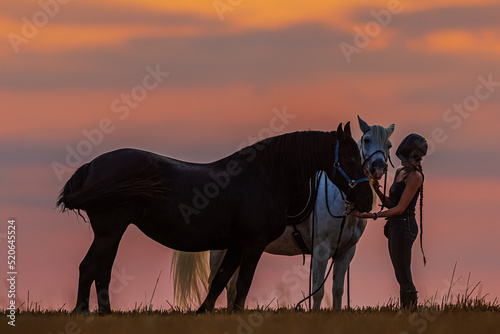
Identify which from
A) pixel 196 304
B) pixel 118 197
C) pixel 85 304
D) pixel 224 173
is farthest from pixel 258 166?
pixel 196 304

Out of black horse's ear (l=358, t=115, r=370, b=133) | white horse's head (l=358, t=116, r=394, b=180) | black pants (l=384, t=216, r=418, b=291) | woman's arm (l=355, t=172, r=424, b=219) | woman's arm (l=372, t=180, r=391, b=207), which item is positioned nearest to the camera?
woman's arm (l=355, t=172, r=424, b=219)

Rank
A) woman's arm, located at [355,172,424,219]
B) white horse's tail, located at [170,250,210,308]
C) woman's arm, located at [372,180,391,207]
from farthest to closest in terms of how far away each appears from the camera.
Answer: white horse's tail, located at [170,250,210,308] → woman's arm, located at [372,180,391,207] → woman's arm, located at [355,172,424,219]

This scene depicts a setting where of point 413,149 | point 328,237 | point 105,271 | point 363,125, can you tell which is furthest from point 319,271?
point 105,271

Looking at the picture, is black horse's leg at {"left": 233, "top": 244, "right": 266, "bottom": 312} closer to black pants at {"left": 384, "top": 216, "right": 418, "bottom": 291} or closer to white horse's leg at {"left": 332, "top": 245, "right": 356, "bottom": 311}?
black pants at {"left": 384, "top": 216, "right": 418, "bottom": 291}

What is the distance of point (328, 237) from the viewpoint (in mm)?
13602

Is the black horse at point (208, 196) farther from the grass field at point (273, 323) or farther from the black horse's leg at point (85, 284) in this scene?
the grass field at point (273, 323)

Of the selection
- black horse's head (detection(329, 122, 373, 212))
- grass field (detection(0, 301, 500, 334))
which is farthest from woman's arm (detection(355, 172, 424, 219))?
grass field (detection(0, 301, 500, 334))

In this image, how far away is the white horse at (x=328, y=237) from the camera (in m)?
13.1

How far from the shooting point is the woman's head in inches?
402

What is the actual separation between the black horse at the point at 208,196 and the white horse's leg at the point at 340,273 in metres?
2.86

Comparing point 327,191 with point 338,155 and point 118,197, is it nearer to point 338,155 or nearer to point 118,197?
point 338,155

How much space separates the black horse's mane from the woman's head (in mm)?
870

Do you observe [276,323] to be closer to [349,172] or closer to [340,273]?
[349,172]

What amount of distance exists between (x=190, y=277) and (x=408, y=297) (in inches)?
205
